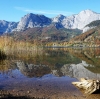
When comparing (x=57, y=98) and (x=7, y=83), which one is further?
(x=7, y=83)

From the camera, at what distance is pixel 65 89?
17312mm

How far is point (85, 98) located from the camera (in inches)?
571

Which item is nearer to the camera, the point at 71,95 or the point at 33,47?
the point at 71,95

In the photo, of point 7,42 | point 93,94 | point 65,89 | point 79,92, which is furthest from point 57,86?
point 7,42

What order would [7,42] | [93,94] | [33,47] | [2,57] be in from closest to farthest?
[93,94]
[2,57]
[7,42]
[33,47]

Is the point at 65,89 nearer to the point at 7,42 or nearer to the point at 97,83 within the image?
the point at 97,83

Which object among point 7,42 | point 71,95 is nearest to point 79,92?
point 71,95

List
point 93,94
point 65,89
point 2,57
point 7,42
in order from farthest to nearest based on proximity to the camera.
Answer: point 7,42
point 2,57
point 65,89
point 93,94

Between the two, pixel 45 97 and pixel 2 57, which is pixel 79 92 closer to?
pixel 45 97

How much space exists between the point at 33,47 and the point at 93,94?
6598 cm

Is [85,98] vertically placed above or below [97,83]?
below

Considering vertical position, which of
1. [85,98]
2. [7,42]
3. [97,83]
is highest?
[7,42]

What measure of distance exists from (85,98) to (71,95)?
122 centimetres

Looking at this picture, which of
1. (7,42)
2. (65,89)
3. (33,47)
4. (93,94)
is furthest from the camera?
(33,47)
